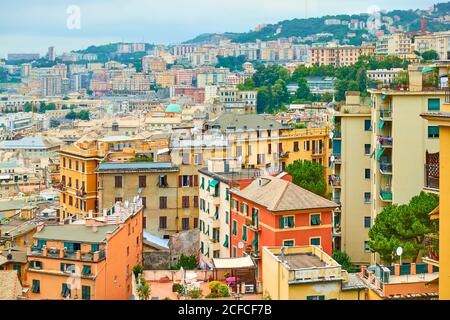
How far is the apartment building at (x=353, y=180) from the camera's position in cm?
921

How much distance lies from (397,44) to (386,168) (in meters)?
27.3

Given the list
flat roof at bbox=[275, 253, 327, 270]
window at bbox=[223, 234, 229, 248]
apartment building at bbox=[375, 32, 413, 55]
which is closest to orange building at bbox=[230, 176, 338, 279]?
window at bbox=[223, 234, 229, 248]

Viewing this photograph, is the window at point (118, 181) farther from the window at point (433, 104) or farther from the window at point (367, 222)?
the window at point (433, 104)

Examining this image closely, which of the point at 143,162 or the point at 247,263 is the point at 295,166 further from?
the point at 247,263

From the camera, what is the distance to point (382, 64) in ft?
106

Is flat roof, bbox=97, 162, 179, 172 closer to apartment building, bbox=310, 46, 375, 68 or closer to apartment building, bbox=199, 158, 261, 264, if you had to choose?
apartment building, bbox=199, 158, 261, 264

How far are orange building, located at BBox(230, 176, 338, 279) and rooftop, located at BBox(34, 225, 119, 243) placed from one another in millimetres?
1152

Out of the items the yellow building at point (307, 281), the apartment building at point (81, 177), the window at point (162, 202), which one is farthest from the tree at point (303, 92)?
the yellow building at point (307, 281)

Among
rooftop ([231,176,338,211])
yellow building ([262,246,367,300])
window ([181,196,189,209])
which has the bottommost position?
window ([181,196,189,209])


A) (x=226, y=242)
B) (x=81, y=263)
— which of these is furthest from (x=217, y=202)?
(x=81, y=263)

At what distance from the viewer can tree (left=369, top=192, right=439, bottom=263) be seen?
21.4 feet

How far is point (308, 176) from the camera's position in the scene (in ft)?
33.9
